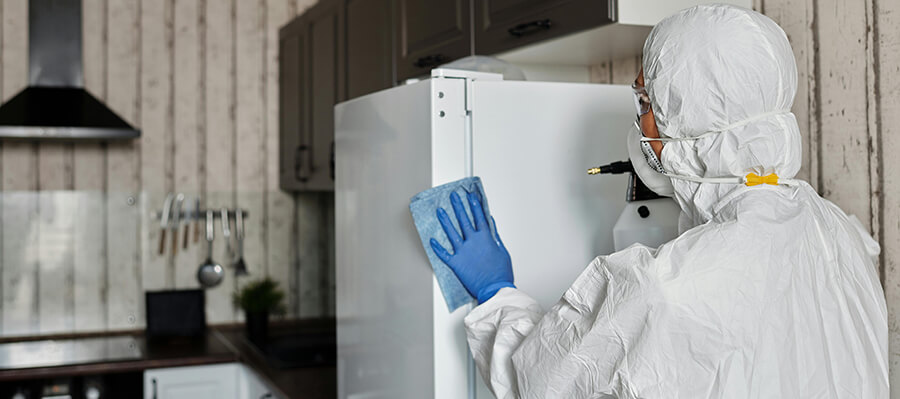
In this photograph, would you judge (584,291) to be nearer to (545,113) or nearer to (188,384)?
(545,113)

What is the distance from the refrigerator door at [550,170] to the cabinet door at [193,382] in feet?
5.81

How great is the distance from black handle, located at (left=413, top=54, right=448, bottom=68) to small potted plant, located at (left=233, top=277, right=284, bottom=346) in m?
1.46

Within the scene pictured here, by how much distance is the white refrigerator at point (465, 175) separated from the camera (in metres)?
1.24

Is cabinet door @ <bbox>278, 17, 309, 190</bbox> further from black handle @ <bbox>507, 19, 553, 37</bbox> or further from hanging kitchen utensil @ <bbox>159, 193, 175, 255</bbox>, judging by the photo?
black handle @ <bbox>507, 19, 553, 37</bbox>

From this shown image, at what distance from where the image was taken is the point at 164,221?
10.6 ft

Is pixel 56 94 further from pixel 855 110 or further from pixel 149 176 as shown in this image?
pixel 855 110

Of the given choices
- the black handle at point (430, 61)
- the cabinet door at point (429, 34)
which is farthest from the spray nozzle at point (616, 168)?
the black handle at point (430, 61)

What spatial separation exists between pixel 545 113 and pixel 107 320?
2468mm

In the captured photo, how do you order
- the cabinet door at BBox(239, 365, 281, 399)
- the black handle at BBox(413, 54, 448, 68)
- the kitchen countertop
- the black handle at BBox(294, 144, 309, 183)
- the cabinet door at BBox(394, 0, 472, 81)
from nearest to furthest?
1. the cabinet door at BBox(394, 0, 472, 81)
2. the black handle at BBox(413, 54, 448, 68)
3. the kitchen countertop
4. the cabinet door at BBox(239, 365, 281, 399)
5. the black handle at BBox(294, 144, 309, 183)

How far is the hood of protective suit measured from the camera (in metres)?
0.93

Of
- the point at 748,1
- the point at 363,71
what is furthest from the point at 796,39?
the point at 363,71

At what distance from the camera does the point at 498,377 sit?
1.09m

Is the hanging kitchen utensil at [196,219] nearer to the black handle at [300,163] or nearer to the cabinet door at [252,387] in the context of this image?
the black handle at [300,163]

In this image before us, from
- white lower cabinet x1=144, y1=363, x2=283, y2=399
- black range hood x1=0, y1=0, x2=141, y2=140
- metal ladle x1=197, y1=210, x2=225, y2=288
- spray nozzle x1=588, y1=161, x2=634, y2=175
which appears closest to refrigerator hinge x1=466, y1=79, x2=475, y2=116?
spray nozzle x1=588, y1=161, x2=634, y2=175
